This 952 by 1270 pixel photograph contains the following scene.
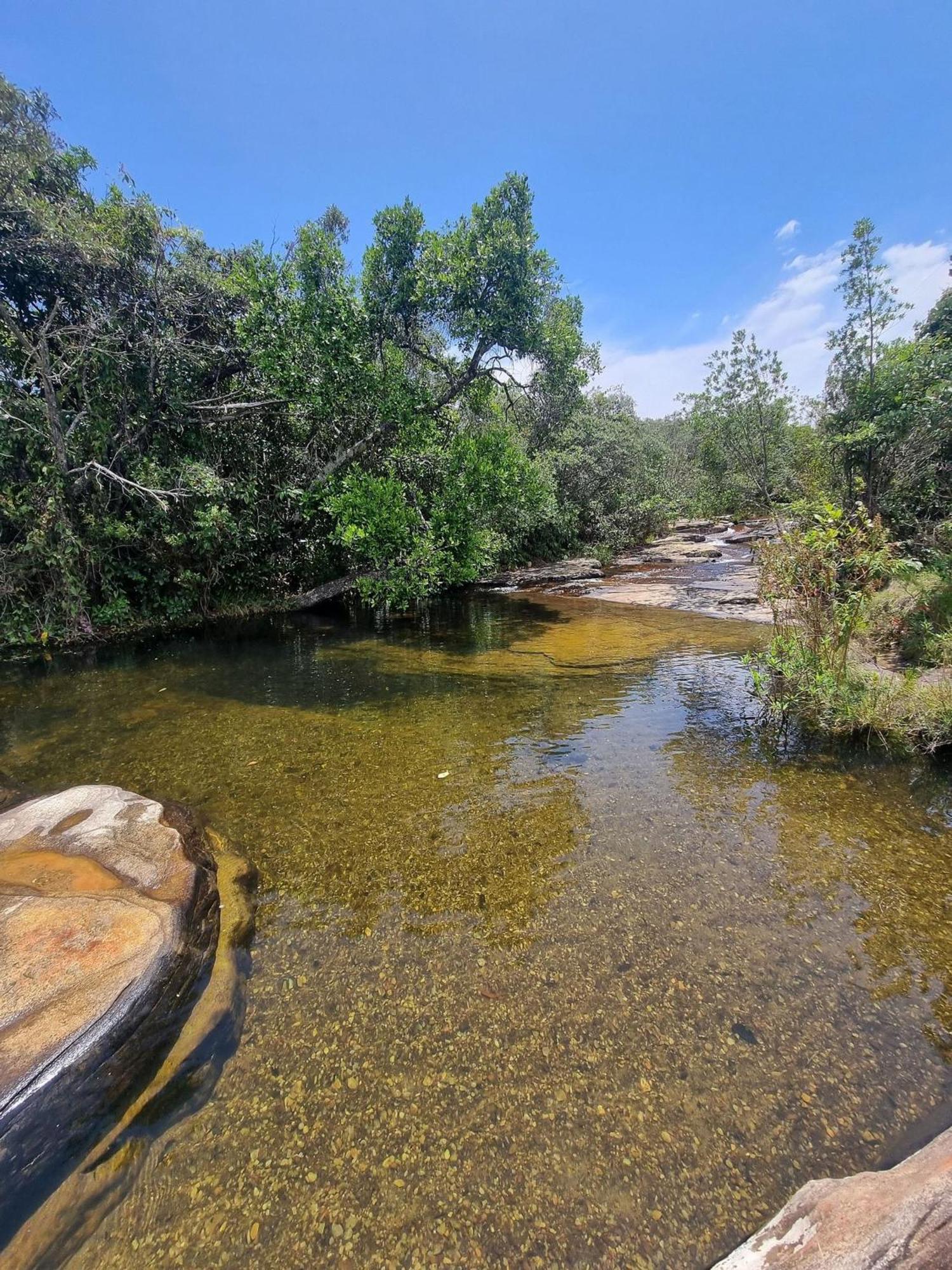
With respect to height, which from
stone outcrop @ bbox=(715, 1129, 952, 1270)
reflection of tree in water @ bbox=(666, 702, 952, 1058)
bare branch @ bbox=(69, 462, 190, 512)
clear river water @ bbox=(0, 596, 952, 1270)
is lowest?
reflection of tree in water @ bbox=(666, 702, 952, 1058)

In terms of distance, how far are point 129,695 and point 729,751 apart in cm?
909

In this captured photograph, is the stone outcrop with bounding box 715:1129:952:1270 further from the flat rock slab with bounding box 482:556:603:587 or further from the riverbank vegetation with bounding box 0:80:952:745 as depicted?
the flat rock slab with bounding box 482:556:603:587

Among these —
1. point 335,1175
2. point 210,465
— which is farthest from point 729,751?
point 210,465

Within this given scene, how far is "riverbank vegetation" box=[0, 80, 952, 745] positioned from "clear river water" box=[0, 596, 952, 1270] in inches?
140

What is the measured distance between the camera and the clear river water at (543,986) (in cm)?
209

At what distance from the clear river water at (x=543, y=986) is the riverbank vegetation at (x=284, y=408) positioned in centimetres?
356

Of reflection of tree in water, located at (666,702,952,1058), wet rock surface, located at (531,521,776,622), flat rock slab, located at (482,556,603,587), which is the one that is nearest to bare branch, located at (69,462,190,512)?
reflection of tree in water, located at (666,702,952,1058)

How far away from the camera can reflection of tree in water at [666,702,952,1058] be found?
329 centimetres

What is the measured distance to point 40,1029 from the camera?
2.50 m

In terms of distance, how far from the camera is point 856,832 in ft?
14.7

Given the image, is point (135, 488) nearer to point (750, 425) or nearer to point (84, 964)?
point (84, 964)

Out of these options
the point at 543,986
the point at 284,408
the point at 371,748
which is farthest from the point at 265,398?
the point at 543,986

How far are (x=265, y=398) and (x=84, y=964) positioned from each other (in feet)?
44.1

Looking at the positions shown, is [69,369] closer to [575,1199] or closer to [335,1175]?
[335,1175]
